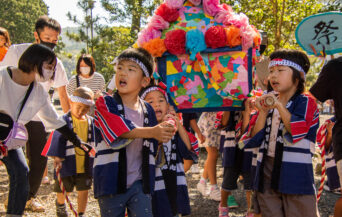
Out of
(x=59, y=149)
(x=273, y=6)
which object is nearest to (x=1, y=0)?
(x=273, y=6)

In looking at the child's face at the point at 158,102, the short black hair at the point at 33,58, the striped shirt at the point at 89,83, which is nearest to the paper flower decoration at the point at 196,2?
the child's face at the point at 158,102

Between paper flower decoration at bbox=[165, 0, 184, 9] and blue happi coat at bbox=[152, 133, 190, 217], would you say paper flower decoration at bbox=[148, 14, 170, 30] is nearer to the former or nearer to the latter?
paper flower decoration at bbox=[165, 0, 184, 9]

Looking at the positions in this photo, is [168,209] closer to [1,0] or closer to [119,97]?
[119,97]

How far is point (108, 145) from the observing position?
2490mm

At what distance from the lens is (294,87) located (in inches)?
122

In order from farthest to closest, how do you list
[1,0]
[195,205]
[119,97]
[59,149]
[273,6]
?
1. [1,0]
2. [273,6]
3. [195,205]
4. [59,149]
5. [119,97]

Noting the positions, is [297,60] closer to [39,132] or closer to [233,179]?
[233,179]

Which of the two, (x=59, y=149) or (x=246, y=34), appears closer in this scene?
(x=246, y=34)

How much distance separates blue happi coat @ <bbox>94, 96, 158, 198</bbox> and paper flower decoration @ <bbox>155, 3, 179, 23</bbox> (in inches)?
51.4

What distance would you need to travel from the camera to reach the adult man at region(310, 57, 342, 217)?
9.21 ft

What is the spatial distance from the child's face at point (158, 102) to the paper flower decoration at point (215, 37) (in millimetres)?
664

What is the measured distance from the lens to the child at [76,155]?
390cm

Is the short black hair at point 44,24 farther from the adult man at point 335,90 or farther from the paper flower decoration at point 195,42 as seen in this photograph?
the adult man at point 335,90

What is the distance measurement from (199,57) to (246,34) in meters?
0.49
